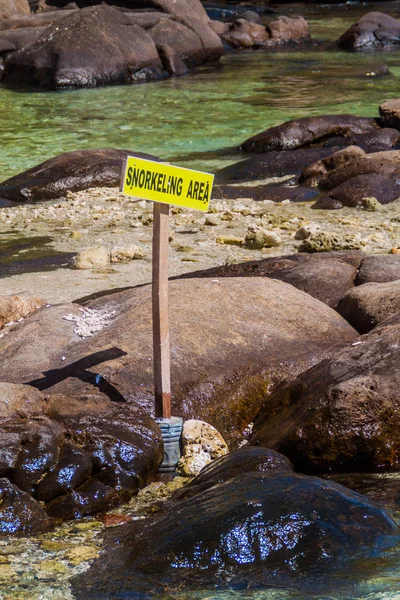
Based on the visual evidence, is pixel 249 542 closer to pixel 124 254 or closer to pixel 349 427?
pixel 349 427

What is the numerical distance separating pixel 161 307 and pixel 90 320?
4.34 feet

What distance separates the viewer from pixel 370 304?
6.04 metres

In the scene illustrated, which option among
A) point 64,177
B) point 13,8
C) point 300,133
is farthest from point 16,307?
point 13,8

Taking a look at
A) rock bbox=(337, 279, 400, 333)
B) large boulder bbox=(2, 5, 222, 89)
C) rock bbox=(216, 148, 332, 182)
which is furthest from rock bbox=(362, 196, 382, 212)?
large boulder bbox=(2, 5, 222, 89)

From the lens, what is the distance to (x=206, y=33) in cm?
2417

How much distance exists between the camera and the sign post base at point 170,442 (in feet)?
15.5

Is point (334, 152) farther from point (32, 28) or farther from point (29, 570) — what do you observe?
point (32, 28)

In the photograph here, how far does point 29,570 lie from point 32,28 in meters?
21.2

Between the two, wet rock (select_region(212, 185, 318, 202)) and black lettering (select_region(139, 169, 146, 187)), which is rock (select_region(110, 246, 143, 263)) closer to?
wet rock (select_region(212, 185, 318, 202))

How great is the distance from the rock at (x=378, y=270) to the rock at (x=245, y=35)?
20801 mm

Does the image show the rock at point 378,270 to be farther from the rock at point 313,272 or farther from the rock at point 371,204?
the rock at point 371,204

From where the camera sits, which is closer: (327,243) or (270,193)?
(327,243)

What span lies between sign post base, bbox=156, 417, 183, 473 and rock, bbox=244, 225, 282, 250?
447 cm

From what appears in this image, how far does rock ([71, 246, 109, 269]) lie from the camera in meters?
8.48
